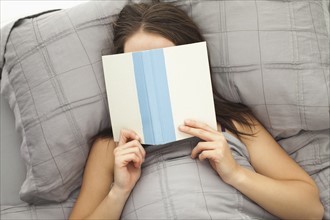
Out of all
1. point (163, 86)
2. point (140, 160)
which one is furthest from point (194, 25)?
point (140, 160)

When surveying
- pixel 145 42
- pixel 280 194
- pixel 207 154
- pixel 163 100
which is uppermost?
pixel 145 42

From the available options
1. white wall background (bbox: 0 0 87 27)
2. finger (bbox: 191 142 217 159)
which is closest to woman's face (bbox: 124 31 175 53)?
finger (bbox: 191 142 217 159)

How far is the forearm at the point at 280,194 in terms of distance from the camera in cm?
84

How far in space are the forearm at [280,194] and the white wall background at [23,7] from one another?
2.23ft

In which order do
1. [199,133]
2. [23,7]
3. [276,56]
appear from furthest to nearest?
[23,7] → [276,56] → [199,133]

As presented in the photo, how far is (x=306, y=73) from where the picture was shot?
0.92 m

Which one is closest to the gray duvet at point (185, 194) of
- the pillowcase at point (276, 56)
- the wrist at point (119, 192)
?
the wrist at point (119, 192)

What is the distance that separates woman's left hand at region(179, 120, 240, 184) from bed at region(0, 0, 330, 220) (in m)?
0.09

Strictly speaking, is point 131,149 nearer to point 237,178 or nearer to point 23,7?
point 237,178

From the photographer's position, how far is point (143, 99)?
822 millimetres

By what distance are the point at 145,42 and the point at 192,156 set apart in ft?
0.87

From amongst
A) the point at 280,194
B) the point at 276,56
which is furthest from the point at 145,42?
the point at 280,194

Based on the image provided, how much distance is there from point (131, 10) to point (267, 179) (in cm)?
49

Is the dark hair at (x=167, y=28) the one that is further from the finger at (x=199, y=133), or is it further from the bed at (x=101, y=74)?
the finger at (x=199, y=133)
